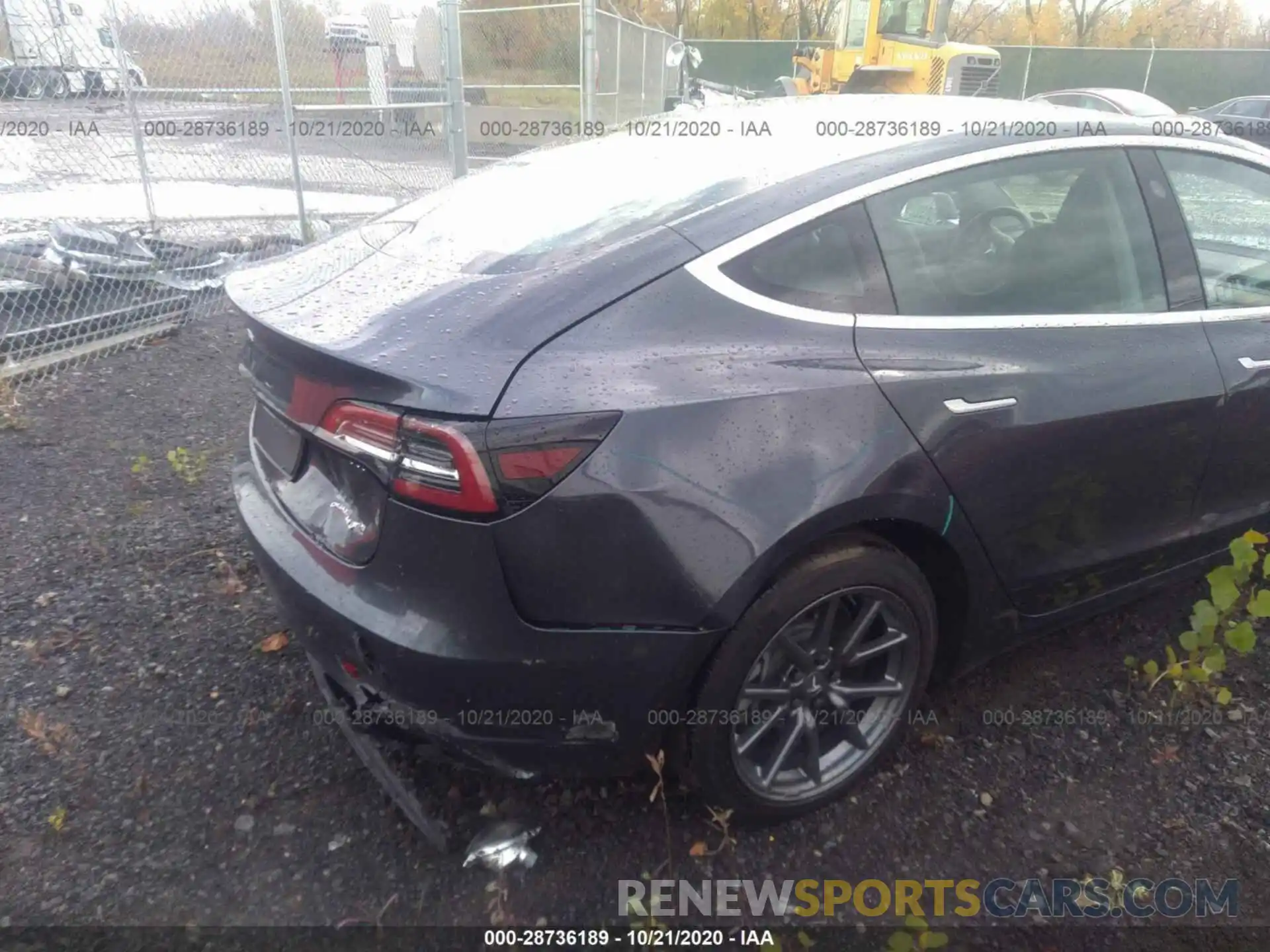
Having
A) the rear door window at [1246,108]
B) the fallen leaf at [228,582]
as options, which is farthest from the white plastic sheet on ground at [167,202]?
the rear door window at [1246,108]

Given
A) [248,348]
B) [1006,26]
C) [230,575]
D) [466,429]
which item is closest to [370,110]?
[230,575]

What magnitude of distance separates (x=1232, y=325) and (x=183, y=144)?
664cm

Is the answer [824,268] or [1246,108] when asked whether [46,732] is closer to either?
[824,268]

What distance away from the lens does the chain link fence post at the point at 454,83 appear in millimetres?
7613

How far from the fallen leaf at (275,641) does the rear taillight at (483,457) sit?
141cm

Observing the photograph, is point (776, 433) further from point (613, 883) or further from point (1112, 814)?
point (1112, 814)

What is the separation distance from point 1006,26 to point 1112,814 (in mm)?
43493

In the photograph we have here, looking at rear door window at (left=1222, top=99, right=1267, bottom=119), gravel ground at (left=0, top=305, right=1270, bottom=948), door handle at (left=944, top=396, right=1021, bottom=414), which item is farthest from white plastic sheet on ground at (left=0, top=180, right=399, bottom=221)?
rear door window at (left=1222, top=99, right=1267, bottom=119)

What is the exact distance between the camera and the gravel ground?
2.15m

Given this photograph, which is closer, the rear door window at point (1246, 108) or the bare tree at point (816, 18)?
the rear door window at point (1246, 108)

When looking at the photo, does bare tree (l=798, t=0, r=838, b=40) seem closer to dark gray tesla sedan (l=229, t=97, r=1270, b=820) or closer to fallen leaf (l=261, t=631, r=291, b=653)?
dark gray tesla sedan (l=229, t=97, r=1270, b=820)

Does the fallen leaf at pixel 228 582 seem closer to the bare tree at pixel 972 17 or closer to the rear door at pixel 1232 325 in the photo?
the rear door at pixel 1232 325
